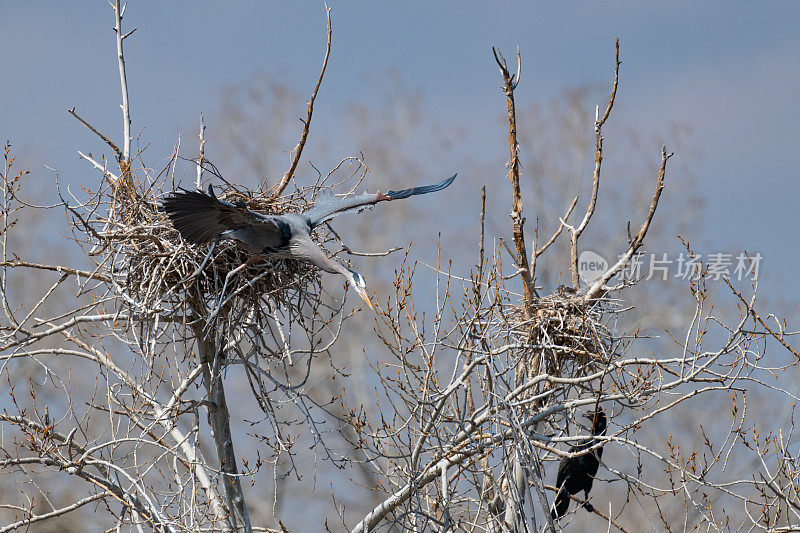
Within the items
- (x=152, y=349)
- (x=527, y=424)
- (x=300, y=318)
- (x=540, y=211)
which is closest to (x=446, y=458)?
(x=527, y=424)

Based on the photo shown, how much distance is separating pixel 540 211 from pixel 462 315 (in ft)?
29.4

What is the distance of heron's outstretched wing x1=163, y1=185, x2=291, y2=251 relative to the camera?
472cm

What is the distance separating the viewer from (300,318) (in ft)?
18.3

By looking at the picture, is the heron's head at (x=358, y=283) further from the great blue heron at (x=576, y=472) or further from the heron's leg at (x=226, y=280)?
the great blue heron at (x=576, y=472)

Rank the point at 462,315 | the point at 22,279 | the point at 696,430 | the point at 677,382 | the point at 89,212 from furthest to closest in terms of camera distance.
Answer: the point at 22,279, the point at 696,430, the point at 89,212, the point at 462,315, the point at 677,382

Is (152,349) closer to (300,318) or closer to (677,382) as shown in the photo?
(300,318)

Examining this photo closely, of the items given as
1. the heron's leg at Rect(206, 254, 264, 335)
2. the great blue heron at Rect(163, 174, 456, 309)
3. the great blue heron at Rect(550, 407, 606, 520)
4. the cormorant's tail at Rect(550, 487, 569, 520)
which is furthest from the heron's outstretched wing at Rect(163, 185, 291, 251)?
the cormorant's tail at Rect(550, 487, 569, 520)

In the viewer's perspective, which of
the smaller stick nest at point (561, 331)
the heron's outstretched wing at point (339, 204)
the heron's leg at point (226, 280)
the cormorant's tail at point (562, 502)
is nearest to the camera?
the heron's leg at point (226, 280)

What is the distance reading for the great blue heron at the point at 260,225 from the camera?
15.6 feet

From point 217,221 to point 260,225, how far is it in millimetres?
245

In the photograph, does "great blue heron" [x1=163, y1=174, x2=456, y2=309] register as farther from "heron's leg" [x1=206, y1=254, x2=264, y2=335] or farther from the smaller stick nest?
the smaller stick nest

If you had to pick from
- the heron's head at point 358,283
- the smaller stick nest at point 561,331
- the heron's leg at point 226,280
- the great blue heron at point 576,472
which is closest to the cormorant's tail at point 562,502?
the great blue heron at point 576,472

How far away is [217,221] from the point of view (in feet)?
16.0

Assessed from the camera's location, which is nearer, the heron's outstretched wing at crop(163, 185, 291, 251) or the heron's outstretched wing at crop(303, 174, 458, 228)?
the heron's outstretched wing at crop(163, 185, 291, 251)
